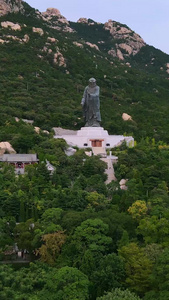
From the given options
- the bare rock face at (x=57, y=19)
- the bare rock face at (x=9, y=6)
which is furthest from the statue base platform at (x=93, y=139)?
the bare rock face at (x=57, y=19)

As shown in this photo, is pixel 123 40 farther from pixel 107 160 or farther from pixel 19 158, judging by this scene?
pixel 19 158

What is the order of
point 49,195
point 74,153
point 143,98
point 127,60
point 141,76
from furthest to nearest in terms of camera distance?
point 127,60 < point 141,76 < point 143,98 < point 74,153 < point 49,195

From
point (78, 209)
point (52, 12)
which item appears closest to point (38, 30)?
point (52, 12)

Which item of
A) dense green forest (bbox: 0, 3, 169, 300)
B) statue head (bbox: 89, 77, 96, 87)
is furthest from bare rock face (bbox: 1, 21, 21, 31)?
statue head (bbox: 89, 77, 96, 87)

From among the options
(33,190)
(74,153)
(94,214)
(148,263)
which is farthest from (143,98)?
(148,263)

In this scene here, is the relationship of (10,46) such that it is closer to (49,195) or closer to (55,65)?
(55,65)

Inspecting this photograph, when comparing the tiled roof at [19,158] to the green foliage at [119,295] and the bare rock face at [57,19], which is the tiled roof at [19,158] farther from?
the bare rock face at [57,19]
